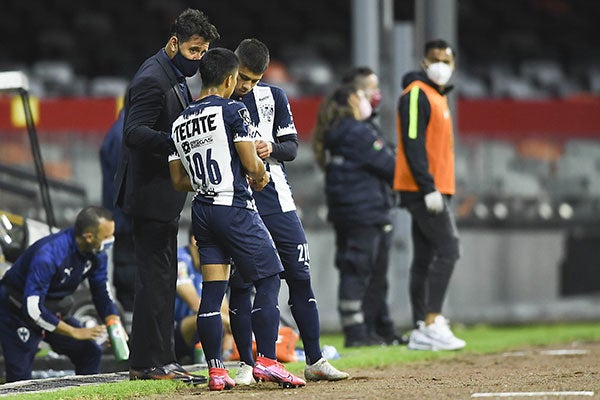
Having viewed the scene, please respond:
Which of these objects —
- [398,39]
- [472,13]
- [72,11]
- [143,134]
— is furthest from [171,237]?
[472,13]

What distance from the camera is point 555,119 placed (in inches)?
751

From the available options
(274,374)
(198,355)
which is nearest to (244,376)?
(274,374)

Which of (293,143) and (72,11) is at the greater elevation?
(72,11)

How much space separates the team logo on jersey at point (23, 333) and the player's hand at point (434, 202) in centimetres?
304

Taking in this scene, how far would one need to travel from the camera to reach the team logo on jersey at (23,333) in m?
9.72

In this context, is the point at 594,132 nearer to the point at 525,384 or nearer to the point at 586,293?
the point at 586,293

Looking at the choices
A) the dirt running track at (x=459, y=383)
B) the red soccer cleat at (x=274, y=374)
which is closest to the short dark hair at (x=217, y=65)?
the red soccer cleat at (x=274, y=374)

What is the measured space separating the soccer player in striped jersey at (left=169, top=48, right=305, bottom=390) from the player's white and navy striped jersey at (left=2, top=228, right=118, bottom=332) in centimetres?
170

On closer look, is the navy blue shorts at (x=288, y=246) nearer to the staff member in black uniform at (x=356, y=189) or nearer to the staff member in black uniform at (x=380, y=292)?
the staff member in black uniform at (x=356, y=189)

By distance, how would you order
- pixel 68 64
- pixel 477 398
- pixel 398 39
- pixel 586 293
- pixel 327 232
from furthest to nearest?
1. pixel 68 64
2. pixel 586 293
3. pixel 327 232
4. pixel 398 39
5. pixel 477 398

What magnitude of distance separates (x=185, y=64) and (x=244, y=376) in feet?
5.97

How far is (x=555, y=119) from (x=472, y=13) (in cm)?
1092

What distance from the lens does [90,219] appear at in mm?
9516

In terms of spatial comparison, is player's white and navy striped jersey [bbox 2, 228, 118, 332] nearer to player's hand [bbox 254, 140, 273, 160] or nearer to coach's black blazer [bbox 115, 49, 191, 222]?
coach's black blazer [bbox 115, 49, 191, 222]
